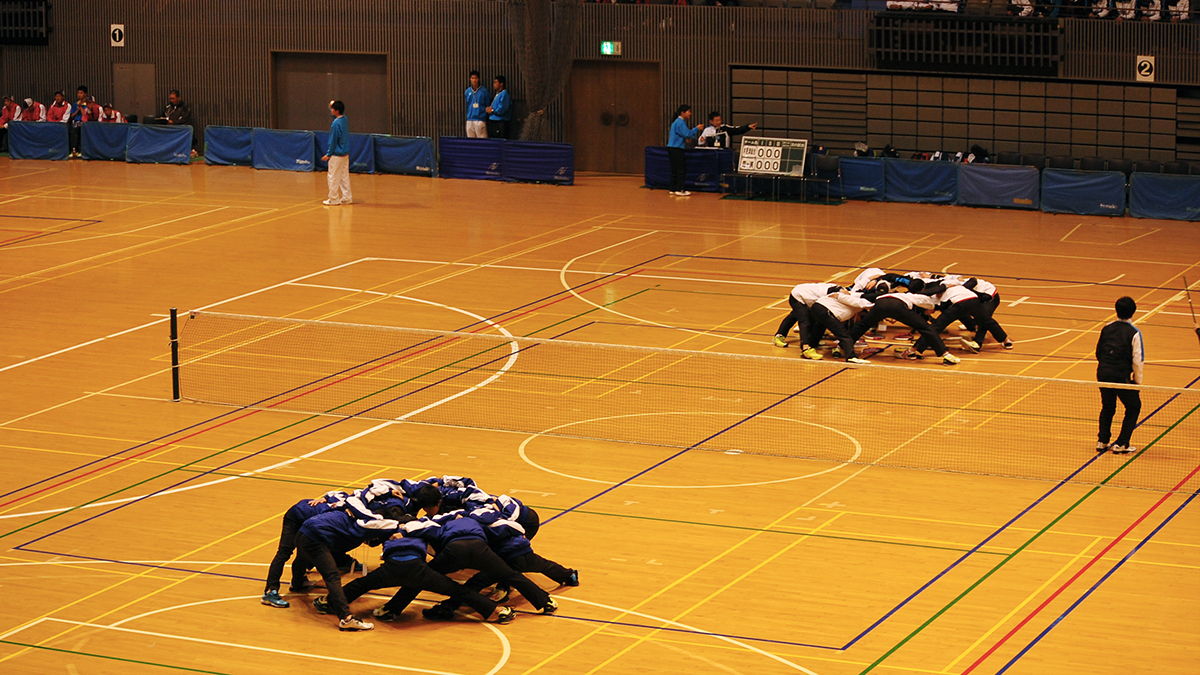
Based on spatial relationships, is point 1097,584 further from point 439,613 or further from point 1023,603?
point 439,613

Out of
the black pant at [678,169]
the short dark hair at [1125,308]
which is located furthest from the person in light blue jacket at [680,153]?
the short dark hair at [1125,308]

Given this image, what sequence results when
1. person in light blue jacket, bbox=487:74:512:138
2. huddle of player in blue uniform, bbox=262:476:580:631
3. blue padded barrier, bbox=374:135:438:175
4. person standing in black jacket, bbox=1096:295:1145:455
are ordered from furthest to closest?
1. person in light blue jacket, bbox=487:74:512:138
2. blue padded barrier, bbox=374:135:438:175
3. person standing in black jacket, bbox=1096:295:1145:455
4. huddle of player in blue uniform, bbox=262:476:580:631

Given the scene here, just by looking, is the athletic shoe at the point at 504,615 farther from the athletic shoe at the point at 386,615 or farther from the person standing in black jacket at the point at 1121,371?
→ the person standing in black jacket at the point at 1121,371

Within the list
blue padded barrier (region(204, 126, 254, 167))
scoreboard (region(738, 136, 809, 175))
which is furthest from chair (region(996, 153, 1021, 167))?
blue padded barrier (region(204, 126, 254, 167))

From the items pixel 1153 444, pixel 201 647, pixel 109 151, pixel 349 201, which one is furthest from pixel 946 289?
pixel 109 151

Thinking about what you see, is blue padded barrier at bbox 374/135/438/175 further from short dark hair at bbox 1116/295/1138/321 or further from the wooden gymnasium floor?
short dark hair at bbox 1116/295/1138/321

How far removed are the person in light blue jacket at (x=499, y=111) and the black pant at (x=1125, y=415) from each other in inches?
1115

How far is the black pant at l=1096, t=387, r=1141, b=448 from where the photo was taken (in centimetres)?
1769

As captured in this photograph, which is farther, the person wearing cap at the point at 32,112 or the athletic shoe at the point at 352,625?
the person wearing cap at the point at 32,112

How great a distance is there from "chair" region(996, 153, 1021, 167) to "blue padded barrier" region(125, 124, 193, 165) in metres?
23.8

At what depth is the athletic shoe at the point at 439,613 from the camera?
43.0 feet

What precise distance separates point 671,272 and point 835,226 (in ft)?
23.0

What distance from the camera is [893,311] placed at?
22172 millimetres

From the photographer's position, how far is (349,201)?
37562 mm
